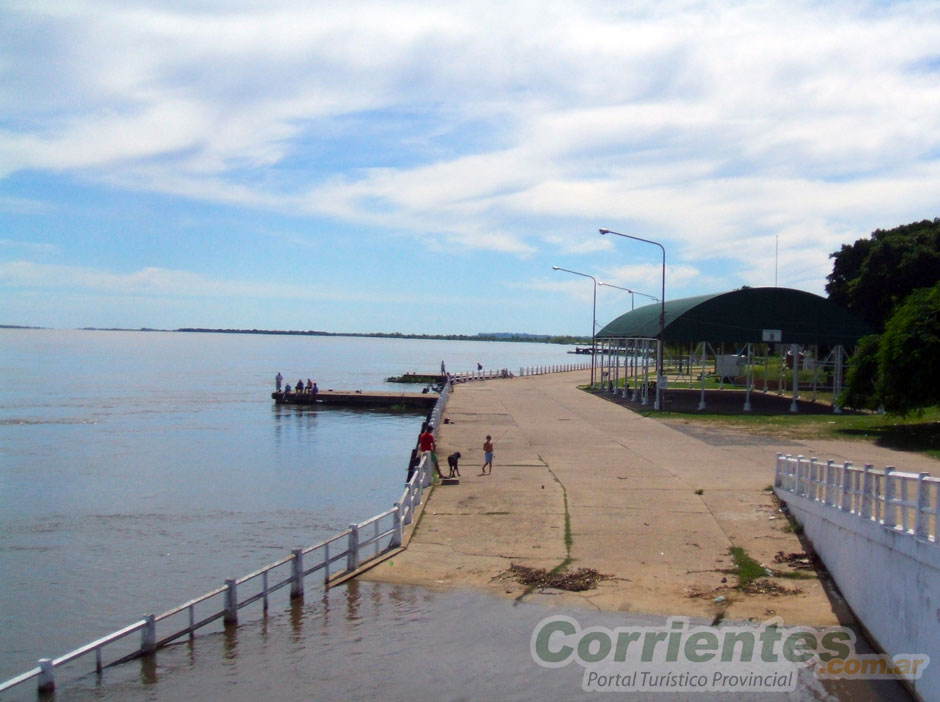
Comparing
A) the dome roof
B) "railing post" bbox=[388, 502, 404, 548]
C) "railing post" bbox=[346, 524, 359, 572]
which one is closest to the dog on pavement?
"railing post" bbox=[388, 502, 404, 548]

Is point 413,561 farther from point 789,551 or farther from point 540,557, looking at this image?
point 789,551

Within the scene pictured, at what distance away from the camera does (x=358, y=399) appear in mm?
69500

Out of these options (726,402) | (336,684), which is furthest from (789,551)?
(726,402)

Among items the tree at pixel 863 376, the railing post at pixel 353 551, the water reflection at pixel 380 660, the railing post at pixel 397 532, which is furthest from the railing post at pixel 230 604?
the tree at pixel 863 376

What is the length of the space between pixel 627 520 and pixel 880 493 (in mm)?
7362

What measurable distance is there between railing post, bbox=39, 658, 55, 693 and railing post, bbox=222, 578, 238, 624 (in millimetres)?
2801

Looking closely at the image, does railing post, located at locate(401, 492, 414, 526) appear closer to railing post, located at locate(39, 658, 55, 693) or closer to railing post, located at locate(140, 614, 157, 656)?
railing post, located at locate(140, 614, 157, 656)

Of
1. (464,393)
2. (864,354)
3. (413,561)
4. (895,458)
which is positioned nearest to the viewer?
(413,561)

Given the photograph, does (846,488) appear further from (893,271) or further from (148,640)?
(893,271)

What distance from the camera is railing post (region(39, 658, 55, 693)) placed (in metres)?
11.3

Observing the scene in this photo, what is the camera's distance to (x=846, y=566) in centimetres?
1343

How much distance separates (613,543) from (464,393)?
Result: 4359 cm

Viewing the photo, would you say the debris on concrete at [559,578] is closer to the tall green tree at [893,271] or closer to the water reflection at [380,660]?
the water reflection at [380,660]

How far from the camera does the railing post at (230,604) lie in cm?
1385
